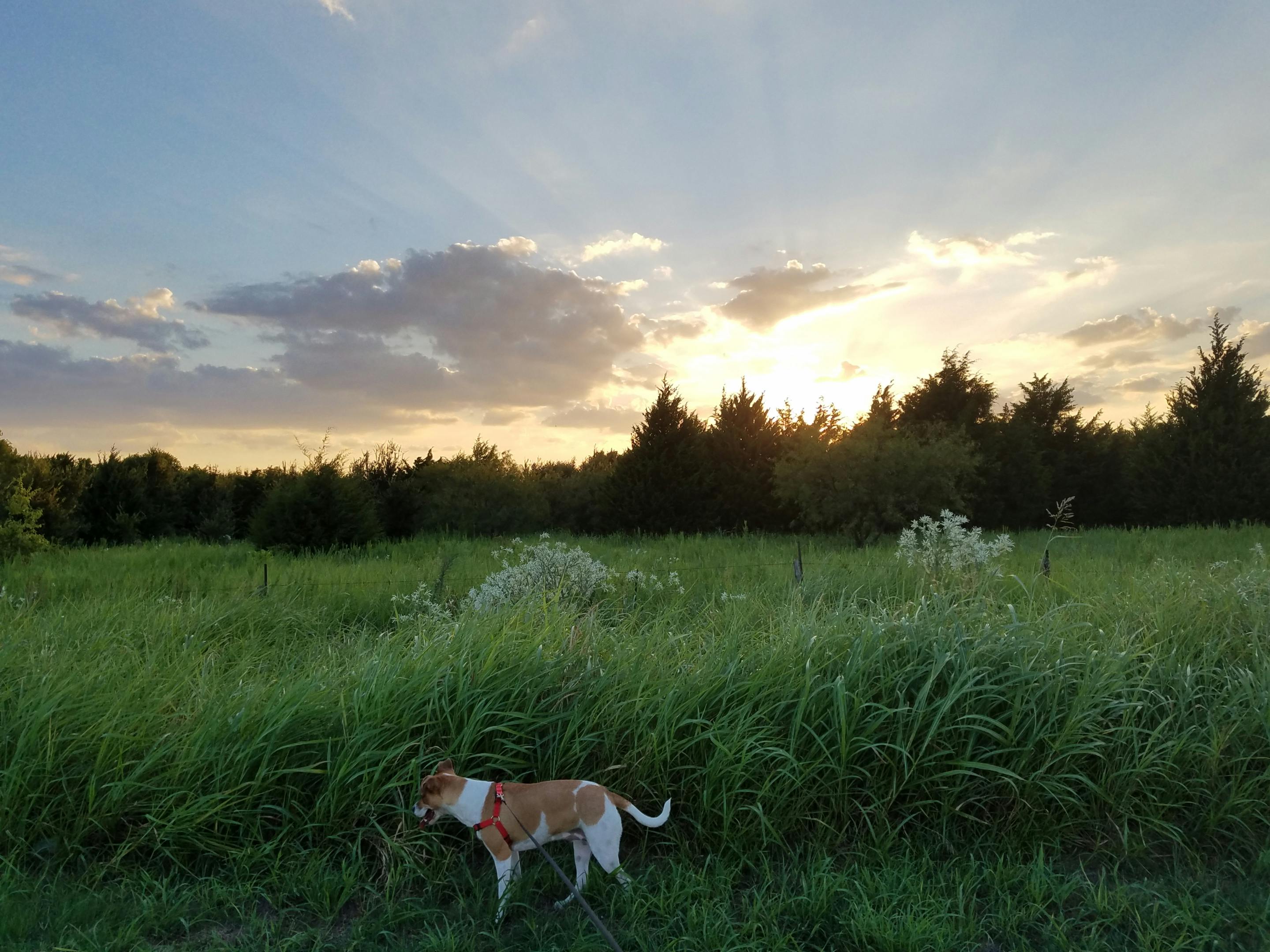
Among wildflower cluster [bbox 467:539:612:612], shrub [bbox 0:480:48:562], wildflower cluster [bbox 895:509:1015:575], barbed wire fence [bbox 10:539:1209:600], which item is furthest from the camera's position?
shrub [bbox 0:480:48:562]

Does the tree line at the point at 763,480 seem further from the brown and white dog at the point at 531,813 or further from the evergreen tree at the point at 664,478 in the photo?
the brown and white dog at the point at 531,813

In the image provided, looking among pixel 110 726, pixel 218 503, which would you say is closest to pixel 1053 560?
pixel 110 726

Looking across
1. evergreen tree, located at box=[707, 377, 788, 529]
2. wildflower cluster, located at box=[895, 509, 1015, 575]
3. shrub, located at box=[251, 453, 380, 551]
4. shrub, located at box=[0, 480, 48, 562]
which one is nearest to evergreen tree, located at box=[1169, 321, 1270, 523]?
evergreen tree, located at box=[707, 377, 788, 529]

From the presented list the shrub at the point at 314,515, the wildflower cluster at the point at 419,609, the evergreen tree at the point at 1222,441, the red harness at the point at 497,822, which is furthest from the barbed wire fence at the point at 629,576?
the evergreen tree at the point at 1222,441

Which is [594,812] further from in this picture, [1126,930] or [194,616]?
[194,616]

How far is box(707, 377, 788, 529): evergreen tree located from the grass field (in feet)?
43.7

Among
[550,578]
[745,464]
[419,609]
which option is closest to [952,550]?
[550,578]

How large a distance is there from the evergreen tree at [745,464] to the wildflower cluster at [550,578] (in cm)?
1067

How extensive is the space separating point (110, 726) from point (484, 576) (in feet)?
16.8

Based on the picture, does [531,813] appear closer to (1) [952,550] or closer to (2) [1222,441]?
(1) [952,550]

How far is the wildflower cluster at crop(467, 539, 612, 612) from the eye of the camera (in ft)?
20.1

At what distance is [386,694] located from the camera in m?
3.38

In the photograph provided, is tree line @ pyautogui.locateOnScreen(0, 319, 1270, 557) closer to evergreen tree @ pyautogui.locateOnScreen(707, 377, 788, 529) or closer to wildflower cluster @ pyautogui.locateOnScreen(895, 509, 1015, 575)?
evergreen tree @ pyautogui.locateOnScreen(707, 377, 788, 529)

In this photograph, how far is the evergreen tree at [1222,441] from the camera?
1911 centimetres
